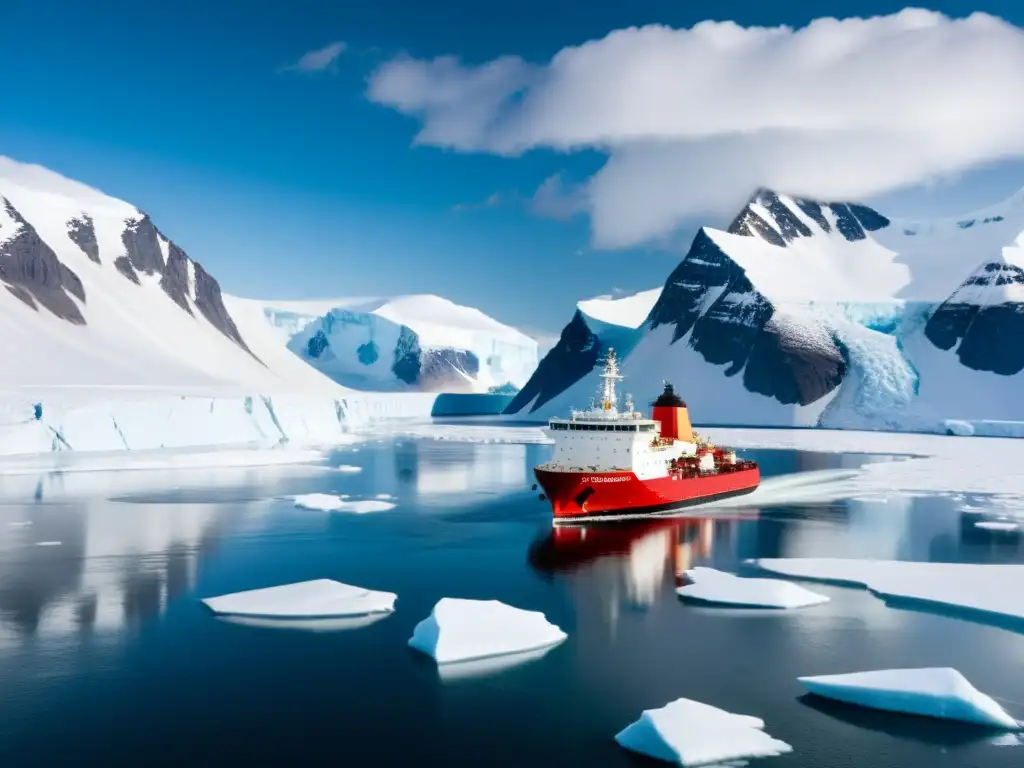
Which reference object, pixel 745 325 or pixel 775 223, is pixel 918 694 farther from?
pixel 775 223

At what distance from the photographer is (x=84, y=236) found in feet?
335

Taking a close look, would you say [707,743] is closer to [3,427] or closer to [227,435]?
[3,427]

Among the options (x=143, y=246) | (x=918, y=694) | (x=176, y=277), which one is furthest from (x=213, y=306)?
(x=918, y=694)

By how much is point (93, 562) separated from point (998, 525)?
83.9ft

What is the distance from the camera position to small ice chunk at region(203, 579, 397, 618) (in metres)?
15.7

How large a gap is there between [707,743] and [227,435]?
50.5 m

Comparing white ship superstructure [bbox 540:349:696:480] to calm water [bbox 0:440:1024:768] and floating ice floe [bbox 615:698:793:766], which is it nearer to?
calm water [bbox 0:440:1024:768]

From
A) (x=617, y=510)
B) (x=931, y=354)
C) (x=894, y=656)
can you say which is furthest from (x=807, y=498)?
(x=931, y=354)

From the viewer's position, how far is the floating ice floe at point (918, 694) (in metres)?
10.9

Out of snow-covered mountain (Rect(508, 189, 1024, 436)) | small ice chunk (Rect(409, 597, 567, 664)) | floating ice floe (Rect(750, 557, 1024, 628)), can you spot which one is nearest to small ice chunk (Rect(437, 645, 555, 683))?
small ice chunk (Rect(409, 597, 567, 664))

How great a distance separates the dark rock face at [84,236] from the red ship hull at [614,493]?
9074cm

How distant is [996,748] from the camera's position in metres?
10.2

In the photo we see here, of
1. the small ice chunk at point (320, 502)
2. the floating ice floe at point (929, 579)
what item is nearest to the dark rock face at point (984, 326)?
the floating ice floe at point (929, 579)

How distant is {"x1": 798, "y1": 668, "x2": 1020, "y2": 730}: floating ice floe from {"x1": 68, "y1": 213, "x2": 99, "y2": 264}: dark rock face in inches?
4182
